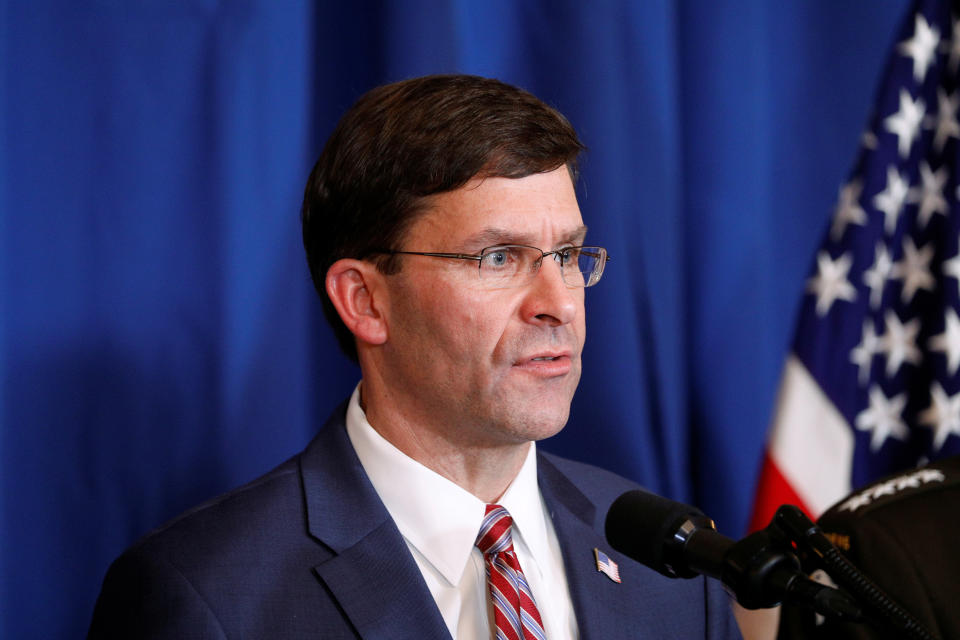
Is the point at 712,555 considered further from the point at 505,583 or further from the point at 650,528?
the point at 505,583

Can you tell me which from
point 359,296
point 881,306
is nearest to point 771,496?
point 881,306

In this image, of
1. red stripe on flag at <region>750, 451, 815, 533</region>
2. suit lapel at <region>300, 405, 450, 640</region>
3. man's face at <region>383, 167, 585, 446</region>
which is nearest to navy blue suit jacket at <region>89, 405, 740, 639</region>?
suit lapel at <region>300, 405, 450, 640</region>

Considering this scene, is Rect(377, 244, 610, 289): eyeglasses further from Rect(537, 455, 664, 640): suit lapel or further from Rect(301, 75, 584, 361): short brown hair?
Rect(537, 455, 664, 640): suit lapel

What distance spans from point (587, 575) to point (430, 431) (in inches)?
14.9

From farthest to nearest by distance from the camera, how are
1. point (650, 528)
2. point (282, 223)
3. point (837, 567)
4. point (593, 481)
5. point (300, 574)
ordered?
point (282, 223)
point (593, 481)
point (300, 574)
point (650, 528)
point (837, 567)

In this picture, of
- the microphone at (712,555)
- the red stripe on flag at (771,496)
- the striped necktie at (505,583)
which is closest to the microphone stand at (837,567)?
the microphone at (712,555)

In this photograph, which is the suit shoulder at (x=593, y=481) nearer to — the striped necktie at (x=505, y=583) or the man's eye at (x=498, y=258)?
the striped necktie at (x=505, y=583)

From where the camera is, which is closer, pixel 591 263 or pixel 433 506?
pixel 433 506

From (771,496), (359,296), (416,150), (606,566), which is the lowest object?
(771,496)

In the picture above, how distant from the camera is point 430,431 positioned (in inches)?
64.4

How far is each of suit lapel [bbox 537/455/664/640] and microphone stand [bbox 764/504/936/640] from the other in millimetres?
703

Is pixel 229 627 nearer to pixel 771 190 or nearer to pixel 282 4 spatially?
pixel 282 4

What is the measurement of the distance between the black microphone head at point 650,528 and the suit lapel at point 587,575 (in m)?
0.51

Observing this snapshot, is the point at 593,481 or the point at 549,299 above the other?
the point at 549,299
